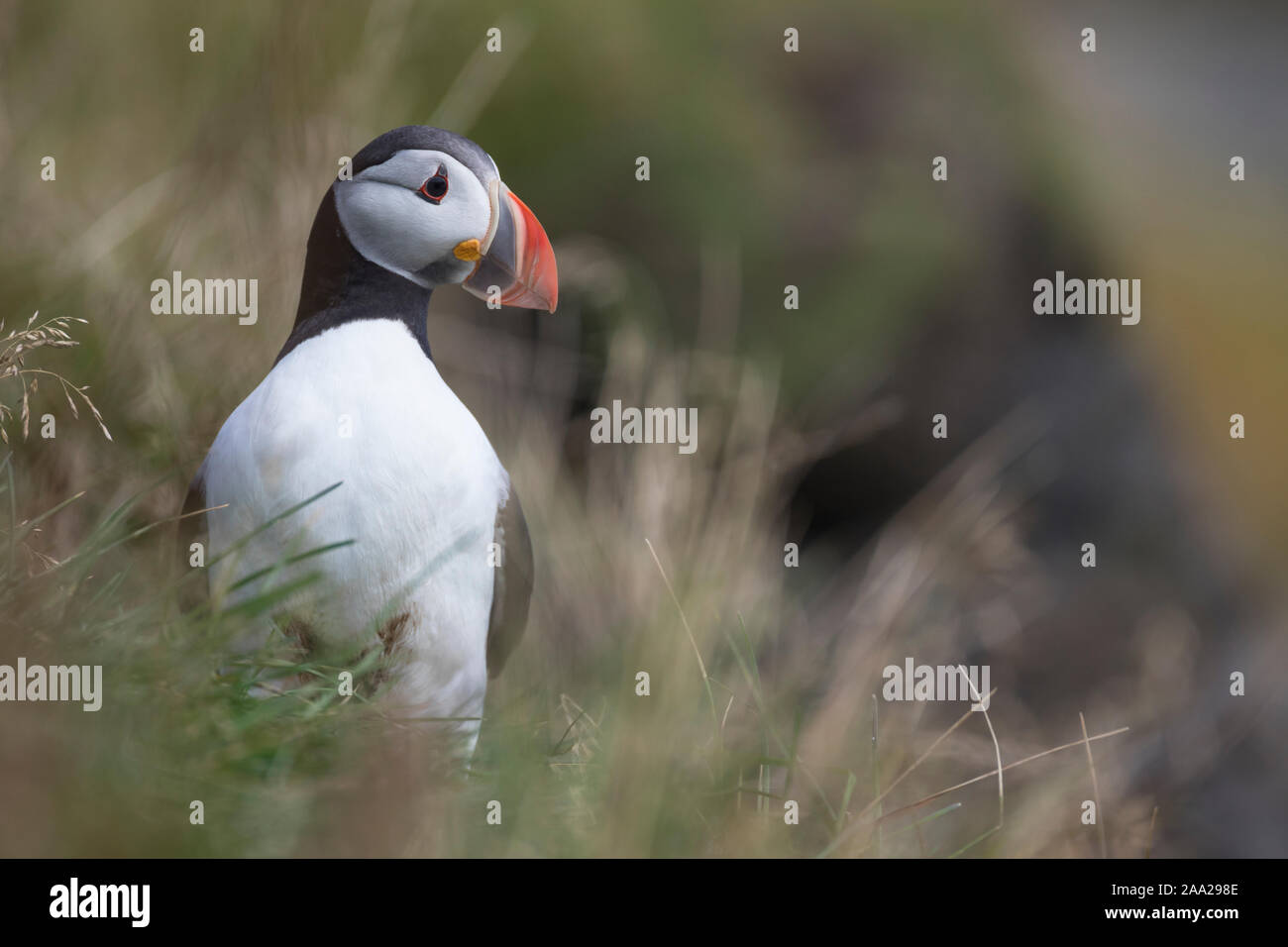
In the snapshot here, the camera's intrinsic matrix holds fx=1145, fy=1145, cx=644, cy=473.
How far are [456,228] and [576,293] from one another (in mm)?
3740

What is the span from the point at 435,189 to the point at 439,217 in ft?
0.17

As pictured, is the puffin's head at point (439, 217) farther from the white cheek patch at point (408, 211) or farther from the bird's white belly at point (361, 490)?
the bird's white belly at point (361, 490)

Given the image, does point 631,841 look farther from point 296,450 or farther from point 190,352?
point 190,352

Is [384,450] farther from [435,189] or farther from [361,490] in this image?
[435,189]

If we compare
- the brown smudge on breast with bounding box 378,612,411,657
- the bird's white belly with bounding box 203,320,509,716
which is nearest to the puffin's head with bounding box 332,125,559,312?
the bird's white belly with bounding box 203,320,509,716

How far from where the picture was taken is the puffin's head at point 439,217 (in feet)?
6.99

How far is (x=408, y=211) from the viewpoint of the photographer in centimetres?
213

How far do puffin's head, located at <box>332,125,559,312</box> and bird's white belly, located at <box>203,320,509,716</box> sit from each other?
0.16 metres

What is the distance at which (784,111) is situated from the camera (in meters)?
7.77

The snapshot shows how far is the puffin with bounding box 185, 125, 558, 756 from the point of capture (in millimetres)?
2051

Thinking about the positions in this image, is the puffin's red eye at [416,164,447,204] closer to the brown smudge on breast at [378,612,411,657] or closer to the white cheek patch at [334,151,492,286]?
the white cheek patch at [334,151,492,286]

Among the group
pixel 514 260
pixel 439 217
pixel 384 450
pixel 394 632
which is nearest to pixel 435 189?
pixel 439 217

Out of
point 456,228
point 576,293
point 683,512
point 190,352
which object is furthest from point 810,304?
point 456,228

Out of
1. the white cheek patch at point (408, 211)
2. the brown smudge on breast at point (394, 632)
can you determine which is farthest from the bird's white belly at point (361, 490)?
the white cheek patch at point (408, 211)
